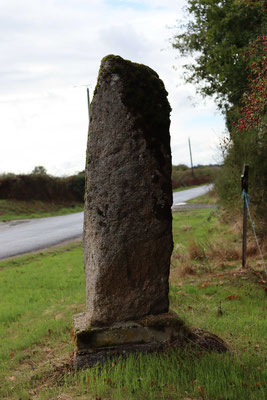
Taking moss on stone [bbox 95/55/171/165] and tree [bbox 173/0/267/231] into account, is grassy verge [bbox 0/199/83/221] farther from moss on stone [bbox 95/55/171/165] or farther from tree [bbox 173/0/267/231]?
moss on stone [bbox 95/55/171/165]

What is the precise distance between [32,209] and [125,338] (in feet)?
86.3

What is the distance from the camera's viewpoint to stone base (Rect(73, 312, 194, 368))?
4.59 metres

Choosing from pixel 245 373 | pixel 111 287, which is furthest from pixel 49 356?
pixel 245 373

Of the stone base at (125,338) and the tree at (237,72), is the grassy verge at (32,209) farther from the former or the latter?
the stone base at (125,338)

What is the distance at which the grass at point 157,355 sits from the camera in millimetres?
3941

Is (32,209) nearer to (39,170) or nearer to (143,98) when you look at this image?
(39,170)

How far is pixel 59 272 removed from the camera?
33.8ft

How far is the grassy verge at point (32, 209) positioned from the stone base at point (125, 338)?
21827 millimetres

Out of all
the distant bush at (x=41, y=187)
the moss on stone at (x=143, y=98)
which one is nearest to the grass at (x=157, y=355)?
the moss on stone at (x=143, y=98)

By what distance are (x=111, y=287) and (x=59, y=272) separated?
231 inches

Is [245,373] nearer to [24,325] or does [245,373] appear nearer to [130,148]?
[130,148]

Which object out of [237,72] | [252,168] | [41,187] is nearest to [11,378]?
[252,168]

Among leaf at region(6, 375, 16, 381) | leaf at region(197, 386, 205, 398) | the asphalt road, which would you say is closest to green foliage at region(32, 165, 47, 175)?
the asphalt road

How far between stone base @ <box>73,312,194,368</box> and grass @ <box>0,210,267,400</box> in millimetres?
140
